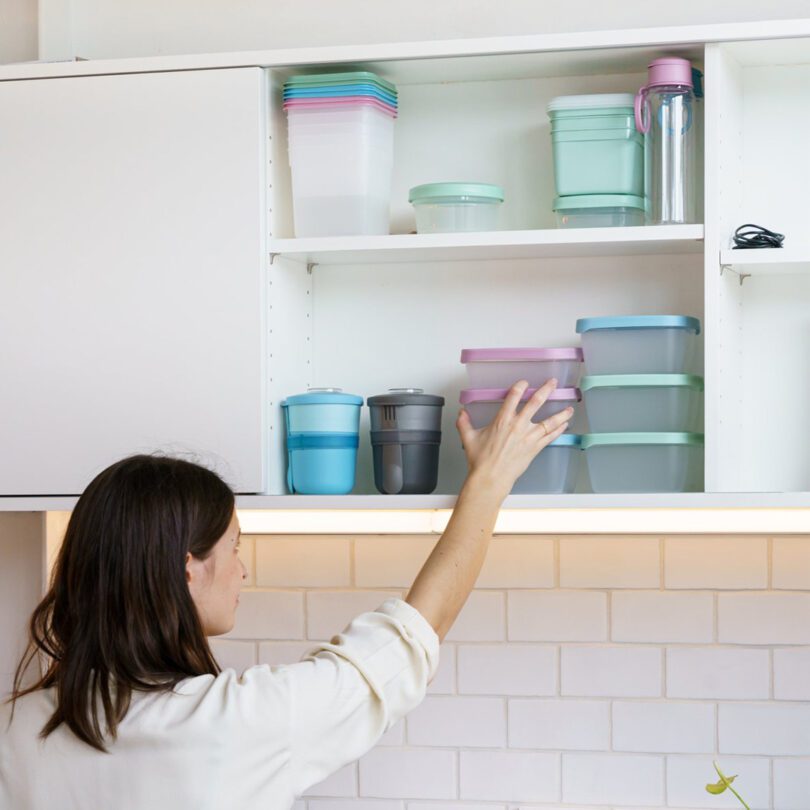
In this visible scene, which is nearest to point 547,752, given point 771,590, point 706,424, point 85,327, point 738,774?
point 738,774

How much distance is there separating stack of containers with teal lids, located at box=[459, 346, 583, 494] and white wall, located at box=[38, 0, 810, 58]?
624 mm

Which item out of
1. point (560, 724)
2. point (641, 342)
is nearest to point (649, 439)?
point (641, 342)

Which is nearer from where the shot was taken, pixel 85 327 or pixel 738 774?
pixel 85 327

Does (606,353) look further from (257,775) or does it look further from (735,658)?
(257,775)

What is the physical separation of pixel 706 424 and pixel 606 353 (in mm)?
198

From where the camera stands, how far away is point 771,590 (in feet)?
7.23

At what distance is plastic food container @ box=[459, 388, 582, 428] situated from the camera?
Result: 6.55 feet

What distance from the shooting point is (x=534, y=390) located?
2.01 m

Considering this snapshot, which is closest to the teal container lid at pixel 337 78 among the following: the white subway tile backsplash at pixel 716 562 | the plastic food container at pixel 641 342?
the plastic food container at pixel 641 342

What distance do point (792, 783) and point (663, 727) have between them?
232 mm

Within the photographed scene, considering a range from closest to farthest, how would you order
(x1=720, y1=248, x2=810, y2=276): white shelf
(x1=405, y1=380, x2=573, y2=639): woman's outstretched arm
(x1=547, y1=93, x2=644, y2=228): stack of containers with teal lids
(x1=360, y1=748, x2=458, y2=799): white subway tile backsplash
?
(x1=405, y1=380, x2=573, y2=639): woman's outstretched arm
(x1=720, y1=248, x2=810, y2=276): white shelf
(x1=547, y1=93, x2=644, y2=228): stack of containers with teal lids
(x1=360, y1=748, x2=458, y2=799): white subway tile backsplash

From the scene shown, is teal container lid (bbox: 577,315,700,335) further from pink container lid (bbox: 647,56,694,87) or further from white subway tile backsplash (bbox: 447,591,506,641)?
white subway tile backsplash (bbox: 447,591,506,641)

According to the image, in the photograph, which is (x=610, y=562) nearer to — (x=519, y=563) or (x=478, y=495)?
(x=519, y=563)

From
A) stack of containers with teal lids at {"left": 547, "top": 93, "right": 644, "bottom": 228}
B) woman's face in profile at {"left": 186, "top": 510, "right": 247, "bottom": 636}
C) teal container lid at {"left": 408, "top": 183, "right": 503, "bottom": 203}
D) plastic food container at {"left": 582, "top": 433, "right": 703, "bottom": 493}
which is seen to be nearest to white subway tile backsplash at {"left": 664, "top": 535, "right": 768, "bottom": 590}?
plastic food container at {"left": 582, "top": 433, "right": 703, "bottom": 493}
